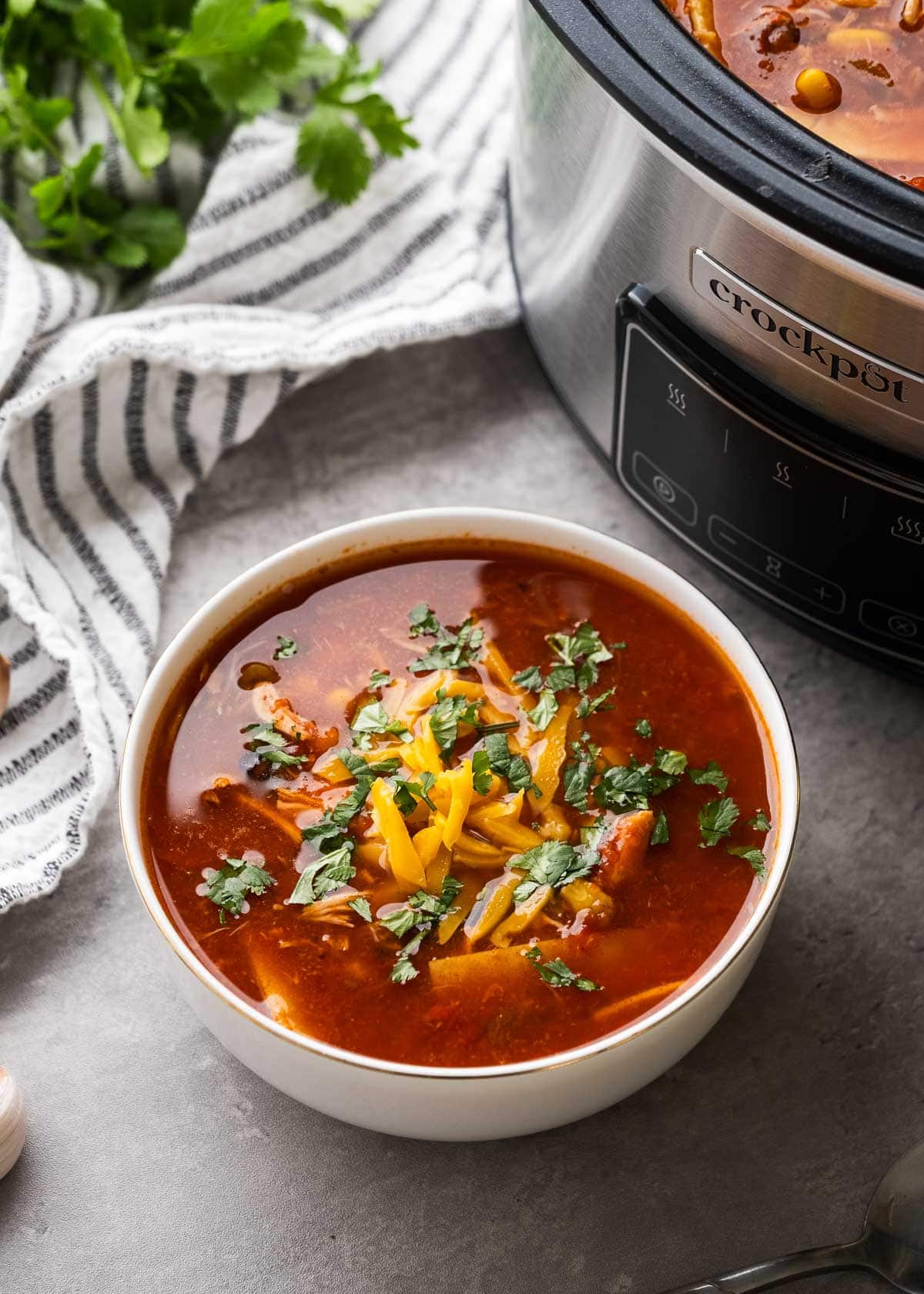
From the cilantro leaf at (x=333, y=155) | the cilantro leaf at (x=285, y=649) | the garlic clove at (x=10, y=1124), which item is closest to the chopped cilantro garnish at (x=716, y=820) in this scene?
the cilantro leaf at (x=285, y=649)

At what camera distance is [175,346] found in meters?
1.97

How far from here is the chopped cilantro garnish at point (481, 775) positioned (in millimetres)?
1470

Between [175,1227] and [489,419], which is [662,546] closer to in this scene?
[489,419]

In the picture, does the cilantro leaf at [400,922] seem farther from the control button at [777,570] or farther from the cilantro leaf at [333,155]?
the cilantro leaf at [333,155]

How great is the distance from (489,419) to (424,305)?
18cm

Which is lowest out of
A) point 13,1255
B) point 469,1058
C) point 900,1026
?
point 13,1255

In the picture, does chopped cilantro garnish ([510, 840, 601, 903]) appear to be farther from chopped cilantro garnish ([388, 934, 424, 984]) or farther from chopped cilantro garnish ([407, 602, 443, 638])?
chopped cilantro garnish ([407, 602, 443, 638])

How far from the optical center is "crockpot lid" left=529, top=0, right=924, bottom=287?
1.27m

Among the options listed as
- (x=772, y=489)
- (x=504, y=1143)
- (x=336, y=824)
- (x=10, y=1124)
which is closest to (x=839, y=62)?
(x=772, y=489)

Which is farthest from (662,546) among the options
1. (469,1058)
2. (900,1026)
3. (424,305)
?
(469,1058)

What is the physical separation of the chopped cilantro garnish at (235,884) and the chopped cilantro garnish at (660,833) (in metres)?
0.36

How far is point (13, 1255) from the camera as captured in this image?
151 cm

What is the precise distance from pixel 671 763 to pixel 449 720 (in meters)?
0.22

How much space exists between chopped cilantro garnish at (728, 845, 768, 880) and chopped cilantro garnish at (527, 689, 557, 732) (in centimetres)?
22
